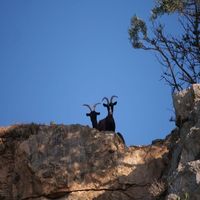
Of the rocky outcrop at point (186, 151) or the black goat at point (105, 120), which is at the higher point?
the black goat at point (105, 120)

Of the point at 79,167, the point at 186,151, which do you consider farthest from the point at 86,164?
the point at 186,151

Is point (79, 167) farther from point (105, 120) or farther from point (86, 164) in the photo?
point (105, 120)

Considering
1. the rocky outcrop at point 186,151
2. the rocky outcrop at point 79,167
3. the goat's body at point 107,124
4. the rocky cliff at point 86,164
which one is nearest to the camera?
the rocky outcrop at point 186,151

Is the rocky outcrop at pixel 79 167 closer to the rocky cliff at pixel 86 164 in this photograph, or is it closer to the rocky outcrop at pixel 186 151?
the rocky cliff at pixel 86 164

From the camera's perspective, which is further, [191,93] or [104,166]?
[104,166]

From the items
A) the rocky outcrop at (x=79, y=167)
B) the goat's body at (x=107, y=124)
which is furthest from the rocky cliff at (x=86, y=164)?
the goat's body at (x=107, y=124)

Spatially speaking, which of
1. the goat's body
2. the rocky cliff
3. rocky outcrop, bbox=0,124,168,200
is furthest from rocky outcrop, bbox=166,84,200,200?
the goat's body

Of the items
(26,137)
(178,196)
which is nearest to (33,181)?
(26,137)

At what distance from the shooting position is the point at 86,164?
12148 mm

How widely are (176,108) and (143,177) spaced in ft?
6.08

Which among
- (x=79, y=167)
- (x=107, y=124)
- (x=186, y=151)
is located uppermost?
(x=107, y=124)

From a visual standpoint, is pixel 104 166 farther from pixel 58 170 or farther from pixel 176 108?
pixel 176 108

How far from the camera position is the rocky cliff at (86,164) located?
11664 mm

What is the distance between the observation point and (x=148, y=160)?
39.5ft
